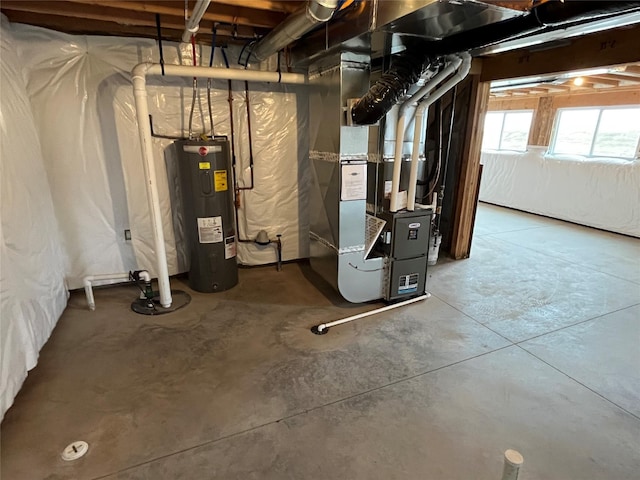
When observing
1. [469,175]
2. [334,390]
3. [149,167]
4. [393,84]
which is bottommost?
[334,390]

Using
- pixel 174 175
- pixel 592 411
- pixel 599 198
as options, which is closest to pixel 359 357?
pixel 592 411

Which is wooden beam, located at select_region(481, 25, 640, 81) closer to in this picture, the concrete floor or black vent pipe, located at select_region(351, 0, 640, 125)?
black vent pipe, located at select_region(351, 0, 640, 125)

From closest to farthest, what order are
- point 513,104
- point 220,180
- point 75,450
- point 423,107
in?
point 75,450, point 423,107, point 220,180, point 513,104

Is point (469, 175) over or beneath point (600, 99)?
beneath

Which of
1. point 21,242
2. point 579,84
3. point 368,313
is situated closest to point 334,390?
point 368,313

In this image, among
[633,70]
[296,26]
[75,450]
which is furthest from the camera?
[633,70]

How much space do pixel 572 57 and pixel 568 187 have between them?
3.57 m

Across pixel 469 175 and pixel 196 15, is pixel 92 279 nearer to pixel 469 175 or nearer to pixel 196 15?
pixel 196 15

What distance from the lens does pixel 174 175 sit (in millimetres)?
3178

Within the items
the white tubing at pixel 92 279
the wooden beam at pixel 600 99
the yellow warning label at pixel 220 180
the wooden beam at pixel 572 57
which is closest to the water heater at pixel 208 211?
the yellow warning label at pixel 220 180

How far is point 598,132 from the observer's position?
611 cm

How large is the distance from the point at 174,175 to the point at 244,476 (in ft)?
8.11

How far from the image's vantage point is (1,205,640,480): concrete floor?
5.19ft

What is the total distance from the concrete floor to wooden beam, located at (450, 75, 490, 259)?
94 cm
